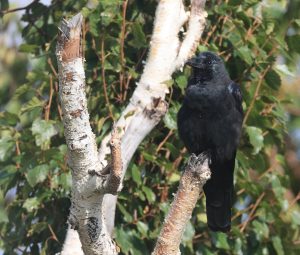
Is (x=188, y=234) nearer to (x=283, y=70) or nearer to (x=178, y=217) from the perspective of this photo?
(x=283, y=70)

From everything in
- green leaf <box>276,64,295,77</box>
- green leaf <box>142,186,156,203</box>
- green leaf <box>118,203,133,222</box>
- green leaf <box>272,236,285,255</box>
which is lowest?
green leaf <box>272,236,285,255</box>

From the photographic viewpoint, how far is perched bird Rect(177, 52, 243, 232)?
4.41 m

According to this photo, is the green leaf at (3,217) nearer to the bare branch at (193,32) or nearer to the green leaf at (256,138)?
the bare branch at (193,32)

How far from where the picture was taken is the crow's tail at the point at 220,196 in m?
4.37

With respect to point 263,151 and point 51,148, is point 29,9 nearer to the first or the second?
point 51,148

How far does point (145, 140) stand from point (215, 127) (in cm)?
46

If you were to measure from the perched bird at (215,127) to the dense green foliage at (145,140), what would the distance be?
0.16m

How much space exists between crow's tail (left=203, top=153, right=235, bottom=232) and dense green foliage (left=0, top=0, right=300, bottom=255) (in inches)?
11.6

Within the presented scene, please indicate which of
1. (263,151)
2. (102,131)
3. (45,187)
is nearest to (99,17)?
(102,131)

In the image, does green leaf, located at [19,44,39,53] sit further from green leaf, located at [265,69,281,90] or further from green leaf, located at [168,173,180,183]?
green leaf, located at [265,69,281,90]

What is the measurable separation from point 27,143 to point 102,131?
0.46 meters

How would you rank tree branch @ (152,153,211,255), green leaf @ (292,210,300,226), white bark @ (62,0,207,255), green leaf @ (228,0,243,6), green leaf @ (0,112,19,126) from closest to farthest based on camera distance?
1. tree branch @ (152,153,211,255)
2. white bark @ (62,0,207,255)
3. green leaf @ (0,112,19,126)
4. green leaf @ (228,0,243,6)
5. green leaf @ (292,210,300,226)

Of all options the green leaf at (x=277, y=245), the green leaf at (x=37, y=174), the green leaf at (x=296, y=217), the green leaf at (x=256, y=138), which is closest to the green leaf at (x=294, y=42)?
the green leaf at (x=256, y=138)

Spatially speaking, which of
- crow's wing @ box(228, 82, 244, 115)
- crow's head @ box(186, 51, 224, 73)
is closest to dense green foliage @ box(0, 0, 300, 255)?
crow's head @ box(186, 51, 224, 73)
